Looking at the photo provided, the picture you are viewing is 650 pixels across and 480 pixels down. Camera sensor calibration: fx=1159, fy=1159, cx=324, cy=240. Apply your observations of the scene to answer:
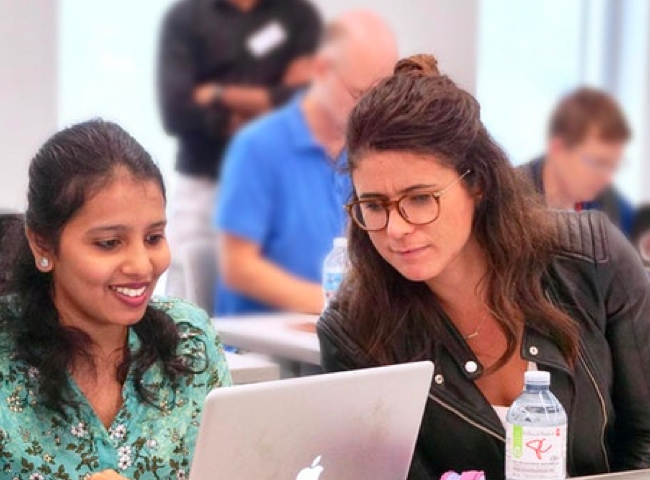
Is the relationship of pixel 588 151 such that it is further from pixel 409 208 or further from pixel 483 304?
pixel 409 208

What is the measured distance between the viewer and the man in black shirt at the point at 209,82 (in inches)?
149

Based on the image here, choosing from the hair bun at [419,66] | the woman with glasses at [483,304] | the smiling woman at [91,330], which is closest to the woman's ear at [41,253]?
the smiling woman at [91,330]

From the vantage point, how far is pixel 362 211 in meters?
1.81

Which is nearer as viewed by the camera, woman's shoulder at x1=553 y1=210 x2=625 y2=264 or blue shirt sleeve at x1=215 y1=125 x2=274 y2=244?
woman's shoulder at x1=553 y1=210 x2=625 y2=264

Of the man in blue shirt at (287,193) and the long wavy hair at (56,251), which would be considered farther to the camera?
the man in blue shirt at (287,193)

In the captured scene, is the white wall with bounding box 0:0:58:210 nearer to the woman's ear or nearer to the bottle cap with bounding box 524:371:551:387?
the woman's ear

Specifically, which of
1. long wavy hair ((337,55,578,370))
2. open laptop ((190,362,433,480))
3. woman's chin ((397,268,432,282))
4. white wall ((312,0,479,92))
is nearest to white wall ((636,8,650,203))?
white wall ((312,0,479,92))

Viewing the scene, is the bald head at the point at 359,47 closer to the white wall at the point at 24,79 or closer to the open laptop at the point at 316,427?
the white wall at the point at 24,79

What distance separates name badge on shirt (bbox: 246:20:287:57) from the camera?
12.6ft

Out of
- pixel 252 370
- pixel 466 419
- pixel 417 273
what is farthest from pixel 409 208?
pixel 252 370

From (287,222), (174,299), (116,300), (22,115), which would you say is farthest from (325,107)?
(116,300)

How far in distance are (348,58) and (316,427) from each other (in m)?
2.23

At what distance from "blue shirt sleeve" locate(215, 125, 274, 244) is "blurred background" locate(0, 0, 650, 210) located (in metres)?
0.22

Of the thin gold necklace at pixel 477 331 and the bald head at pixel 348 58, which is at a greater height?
the bald head at pixel 348 58
